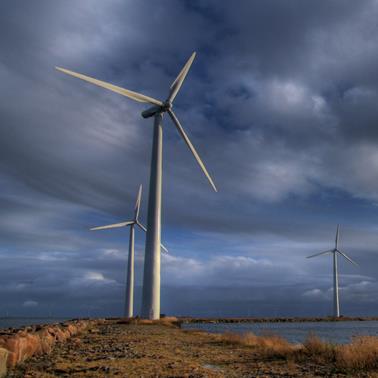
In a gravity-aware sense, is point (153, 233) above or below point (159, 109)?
below

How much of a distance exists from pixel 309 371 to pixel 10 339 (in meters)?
9.90

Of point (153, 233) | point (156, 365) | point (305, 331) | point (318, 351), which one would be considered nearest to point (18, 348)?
point (156, 365)

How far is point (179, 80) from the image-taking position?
55375mm

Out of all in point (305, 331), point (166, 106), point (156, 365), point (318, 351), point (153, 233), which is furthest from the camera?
point (305, 331)

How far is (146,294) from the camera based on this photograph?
47.9 m

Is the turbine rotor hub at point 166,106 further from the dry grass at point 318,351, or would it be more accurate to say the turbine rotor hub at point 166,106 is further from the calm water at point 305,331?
the dry grass at point 318,351

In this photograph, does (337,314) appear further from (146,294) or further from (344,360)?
(344,360)

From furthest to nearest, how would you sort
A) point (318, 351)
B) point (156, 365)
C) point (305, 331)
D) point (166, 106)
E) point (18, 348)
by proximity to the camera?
point (305, 331)
point (166, 106)
point (318, 351)
point (18, 348)
point (156, 365)

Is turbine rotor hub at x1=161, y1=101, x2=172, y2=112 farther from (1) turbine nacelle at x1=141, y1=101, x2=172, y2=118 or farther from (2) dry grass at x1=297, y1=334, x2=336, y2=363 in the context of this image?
(2) dry grass at x1=297, y1=334, x2=336, y2=363

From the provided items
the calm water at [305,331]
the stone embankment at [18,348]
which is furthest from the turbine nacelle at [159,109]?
the stone embankment at [18,348]

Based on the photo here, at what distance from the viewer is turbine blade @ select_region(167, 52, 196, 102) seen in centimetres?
5512

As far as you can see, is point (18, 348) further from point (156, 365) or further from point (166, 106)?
point (166, 106)

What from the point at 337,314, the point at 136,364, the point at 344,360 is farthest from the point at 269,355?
the point at 337,314

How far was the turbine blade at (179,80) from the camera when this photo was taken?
55125 millimetres
